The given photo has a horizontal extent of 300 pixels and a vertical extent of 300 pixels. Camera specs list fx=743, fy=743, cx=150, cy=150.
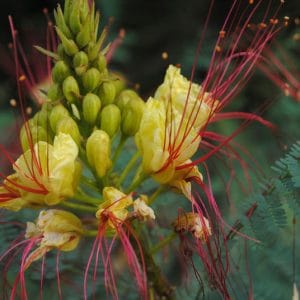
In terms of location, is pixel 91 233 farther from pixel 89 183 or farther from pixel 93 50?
pixel 93 50

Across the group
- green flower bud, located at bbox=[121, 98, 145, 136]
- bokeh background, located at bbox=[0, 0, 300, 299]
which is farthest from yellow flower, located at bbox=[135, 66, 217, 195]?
bokeh background, located at bbox=[0, 0, 300, 299]

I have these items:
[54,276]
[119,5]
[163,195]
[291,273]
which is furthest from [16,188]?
[119,5]

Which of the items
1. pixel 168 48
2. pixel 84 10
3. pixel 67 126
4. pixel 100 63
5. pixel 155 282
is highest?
pixel 84 10

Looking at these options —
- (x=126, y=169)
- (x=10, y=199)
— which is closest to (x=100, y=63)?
(x=126, y=169)

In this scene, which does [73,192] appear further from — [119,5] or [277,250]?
[119,5]

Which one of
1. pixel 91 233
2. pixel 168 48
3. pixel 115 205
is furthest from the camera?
pixel 168 48

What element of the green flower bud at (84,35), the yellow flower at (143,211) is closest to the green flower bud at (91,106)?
the green flower bud at (84,35)
